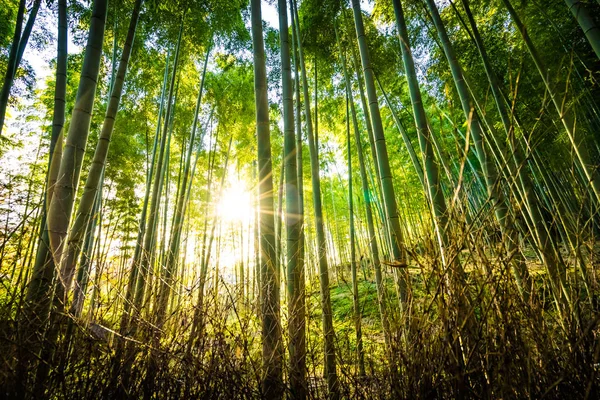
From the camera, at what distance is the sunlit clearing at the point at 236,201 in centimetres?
641

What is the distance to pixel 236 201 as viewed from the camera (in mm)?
6852

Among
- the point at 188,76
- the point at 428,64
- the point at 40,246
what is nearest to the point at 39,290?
the point at 40,246

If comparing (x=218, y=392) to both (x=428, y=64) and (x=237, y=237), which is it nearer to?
(x=428, y=64)

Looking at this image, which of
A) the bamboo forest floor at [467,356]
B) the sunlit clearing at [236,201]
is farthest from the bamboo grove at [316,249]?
the sunlit clearing at [236,201]

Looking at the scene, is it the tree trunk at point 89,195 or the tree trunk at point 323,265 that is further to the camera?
the tree trunk at point 323,265

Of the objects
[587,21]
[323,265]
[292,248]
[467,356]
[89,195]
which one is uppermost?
[587,21]

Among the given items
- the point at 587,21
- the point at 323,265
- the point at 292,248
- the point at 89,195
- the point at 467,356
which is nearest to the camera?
the point at 467,356

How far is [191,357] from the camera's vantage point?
125cm

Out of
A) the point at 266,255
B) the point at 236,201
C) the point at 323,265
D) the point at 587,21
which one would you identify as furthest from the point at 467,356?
the point at 236,201

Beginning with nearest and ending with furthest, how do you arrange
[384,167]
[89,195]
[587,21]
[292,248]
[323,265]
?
[587,21] → [89,195] → [292,248] → [384,167] → [323,265]

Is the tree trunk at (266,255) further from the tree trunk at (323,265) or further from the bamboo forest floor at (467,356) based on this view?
the tree trunk at (323,265)

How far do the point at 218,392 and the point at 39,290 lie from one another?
111 centimetres

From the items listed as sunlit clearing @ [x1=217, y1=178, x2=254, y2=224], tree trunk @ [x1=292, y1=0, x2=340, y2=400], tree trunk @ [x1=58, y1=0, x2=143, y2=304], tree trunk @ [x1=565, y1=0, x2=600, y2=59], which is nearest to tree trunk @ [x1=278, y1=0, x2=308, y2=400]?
tree trunk @ [x1=292, y1=0, x2=340, y2=400]

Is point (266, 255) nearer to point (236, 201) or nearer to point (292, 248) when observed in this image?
point (292, 248)
